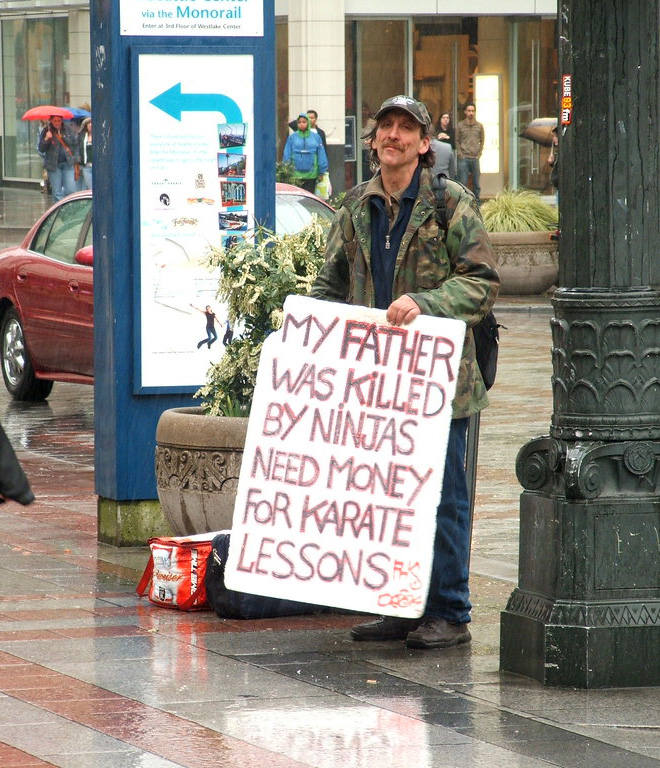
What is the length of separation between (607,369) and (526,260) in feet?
54.5

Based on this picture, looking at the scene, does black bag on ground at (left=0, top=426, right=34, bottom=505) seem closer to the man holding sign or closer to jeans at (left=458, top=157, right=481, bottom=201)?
the man holding sign

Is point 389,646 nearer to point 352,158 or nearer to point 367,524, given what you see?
point 367,524

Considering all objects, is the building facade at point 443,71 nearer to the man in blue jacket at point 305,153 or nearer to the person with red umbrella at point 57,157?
the person with red umbrella at point 57,157

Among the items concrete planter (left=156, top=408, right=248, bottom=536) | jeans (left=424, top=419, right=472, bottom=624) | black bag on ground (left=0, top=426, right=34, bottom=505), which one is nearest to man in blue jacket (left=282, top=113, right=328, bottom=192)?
concrete planter (left=156, top=408, right=248, bottom=536)

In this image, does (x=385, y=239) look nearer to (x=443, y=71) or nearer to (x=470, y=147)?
(x=470, y=147)

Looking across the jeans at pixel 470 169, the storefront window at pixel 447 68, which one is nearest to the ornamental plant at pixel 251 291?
the jeans at pixel 470 169

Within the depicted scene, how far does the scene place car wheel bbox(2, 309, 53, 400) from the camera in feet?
46.5

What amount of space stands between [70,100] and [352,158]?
938 cm

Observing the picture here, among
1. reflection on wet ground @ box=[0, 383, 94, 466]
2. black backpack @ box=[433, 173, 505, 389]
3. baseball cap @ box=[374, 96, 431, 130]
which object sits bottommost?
reflection on wet ground @ box=[0, 383, 94, 466]

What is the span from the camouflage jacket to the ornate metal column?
15.9 inches

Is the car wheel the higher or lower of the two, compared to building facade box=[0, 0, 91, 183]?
lower

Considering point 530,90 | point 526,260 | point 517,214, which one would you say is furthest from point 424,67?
point 526,260

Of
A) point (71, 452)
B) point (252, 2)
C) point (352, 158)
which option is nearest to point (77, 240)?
point (71, 452)

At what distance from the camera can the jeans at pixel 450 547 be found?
6.12 meters
